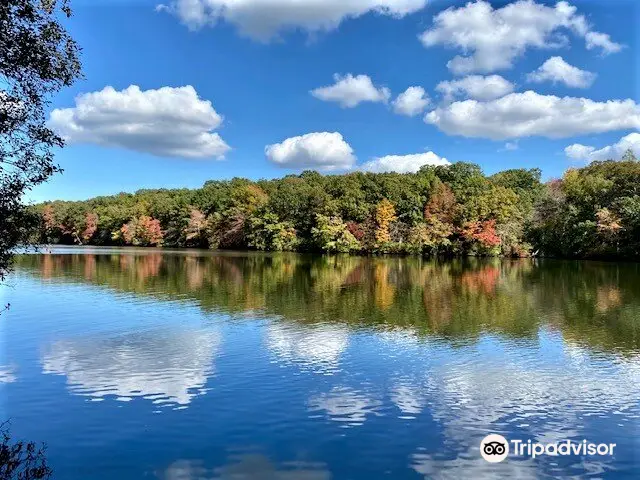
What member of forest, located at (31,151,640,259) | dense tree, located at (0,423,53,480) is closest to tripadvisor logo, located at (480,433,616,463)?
dense tree, located at (0,423,53,480)

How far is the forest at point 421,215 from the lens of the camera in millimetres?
55500

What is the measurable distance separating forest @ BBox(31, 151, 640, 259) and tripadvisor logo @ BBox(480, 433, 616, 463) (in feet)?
153

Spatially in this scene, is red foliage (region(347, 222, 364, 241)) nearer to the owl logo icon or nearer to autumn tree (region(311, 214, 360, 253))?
autumn tree (region(311, 214, 360, 253))

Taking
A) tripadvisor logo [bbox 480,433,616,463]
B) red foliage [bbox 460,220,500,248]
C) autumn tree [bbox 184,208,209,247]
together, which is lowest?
tripadvisor logo [bbox 480,433,616,463]

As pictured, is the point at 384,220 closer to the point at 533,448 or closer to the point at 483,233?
the point at 483,233

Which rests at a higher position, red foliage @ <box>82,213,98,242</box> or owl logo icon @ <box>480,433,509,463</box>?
red foliage @ <box>82,213,98,242</box>

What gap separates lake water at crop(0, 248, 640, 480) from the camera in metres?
7.80

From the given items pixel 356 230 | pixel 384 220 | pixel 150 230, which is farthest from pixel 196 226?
pixel 384 220

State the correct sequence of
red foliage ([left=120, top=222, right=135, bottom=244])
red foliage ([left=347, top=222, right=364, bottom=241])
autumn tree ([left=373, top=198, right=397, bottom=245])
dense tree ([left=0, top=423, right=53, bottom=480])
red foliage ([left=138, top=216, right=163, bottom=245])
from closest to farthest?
1. dense tree ([left=0, top=423, right=53, bottom=480])
2. autumn tree ([left=373, top=198, right=397, bottom=245])
3. red foliage ([left=347, top=222, right=364, bottom=241])
4. red foliage ([left=138, top=216, right=163, bottom=245])
5. red foliage ([left=120, top=222, right=135, bottom=244])

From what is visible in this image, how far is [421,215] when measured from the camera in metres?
67.8

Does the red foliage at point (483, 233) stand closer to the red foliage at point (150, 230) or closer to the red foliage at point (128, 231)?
the red foliage at point (150, 230)

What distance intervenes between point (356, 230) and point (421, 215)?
340 inches

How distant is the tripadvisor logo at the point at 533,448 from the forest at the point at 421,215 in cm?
4679

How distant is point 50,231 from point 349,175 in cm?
6782
